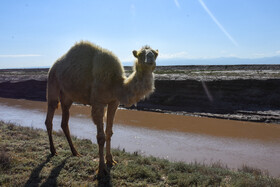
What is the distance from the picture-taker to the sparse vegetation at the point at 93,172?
4.73 meters

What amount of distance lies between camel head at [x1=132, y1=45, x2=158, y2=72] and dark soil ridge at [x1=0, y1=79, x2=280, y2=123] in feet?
41.2

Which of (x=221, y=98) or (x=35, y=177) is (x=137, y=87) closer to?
(x=35, y=177)

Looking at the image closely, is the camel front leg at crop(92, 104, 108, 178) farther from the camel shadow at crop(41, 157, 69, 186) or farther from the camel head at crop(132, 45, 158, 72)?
the camel head at crop(132, 45, 158, 72)

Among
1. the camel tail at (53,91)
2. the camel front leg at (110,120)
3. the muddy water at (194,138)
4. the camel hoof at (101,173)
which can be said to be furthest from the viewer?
the muddy water at (194,138)

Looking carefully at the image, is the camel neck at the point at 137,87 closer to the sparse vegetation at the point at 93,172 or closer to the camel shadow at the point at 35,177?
the sparse vegetation at the point at 93,172

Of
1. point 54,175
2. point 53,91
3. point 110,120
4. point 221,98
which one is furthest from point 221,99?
point 54,175

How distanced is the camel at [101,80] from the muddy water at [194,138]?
13.5 ft

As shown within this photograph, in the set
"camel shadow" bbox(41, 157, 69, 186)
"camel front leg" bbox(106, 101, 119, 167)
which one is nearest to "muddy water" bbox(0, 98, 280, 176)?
"camel front leg" bbox(106, 101, 119, 167)

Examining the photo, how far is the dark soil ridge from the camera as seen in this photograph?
15.9m

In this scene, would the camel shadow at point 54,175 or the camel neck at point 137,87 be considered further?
the camel shadow at point 54,175

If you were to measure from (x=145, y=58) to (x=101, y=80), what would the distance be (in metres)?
1.10

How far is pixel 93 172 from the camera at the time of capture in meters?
5.19

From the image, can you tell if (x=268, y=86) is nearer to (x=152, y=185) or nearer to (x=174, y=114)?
(x=174, y=114)

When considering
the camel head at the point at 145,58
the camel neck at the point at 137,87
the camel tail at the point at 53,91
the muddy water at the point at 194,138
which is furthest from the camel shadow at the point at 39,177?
the muddy water at the point at 194,138
